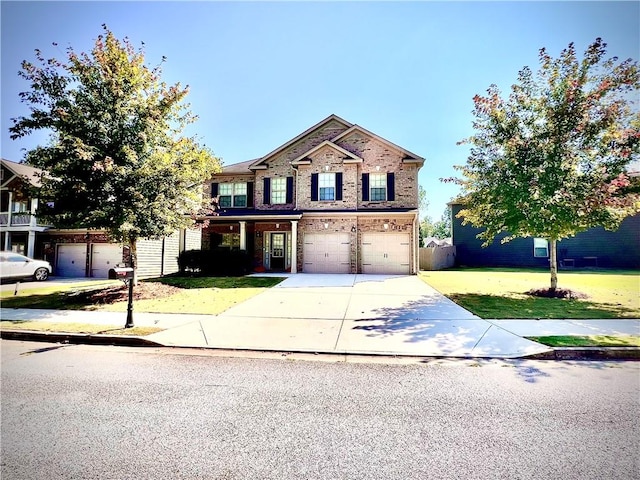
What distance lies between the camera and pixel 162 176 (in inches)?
433

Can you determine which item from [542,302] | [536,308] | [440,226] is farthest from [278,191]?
[440,226]

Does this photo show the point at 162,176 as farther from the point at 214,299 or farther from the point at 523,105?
the point at 523,105

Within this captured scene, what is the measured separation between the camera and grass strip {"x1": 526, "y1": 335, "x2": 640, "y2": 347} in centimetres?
581

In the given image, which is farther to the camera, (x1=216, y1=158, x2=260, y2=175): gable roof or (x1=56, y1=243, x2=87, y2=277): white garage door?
(x1=216, y1=158, x2=260, y2=175): gable roof

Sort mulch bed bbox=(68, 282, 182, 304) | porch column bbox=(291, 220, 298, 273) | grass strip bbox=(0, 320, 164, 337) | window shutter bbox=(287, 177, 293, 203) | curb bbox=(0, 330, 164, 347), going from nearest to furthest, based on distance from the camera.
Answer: curb bbox=(0, 330, 164, 347) < grass strip bbox=(0, 320, 164, 337) < mulch bed bbox=(68, 282, 182, 304) < porch column bbox=(291, 220, 298, 273) < window shutter bbox=(287, 177, 293, 203)

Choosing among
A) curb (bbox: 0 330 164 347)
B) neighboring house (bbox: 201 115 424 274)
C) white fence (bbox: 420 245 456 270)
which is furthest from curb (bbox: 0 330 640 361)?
white fence (bbox: 420 245 456 270)

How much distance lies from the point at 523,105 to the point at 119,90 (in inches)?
555

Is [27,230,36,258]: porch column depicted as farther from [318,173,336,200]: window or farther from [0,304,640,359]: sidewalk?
[318,173,336,200]: window

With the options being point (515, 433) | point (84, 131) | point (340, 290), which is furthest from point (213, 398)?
point (84, 131)

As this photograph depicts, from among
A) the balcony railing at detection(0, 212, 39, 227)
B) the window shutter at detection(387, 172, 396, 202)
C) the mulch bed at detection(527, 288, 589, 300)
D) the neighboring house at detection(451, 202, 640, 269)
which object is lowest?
the mulch bed at detection(527, 288, 589, 300)

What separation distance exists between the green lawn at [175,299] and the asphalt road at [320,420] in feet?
14.5

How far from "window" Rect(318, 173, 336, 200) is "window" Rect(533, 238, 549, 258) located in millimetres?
17067

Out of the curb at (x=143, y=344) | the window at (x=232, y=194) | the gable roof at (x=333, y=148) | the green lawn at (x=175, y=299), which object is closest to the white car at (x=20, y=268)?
the green lawn at (x=175, y=299)

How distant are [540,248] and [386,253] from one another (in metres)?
14.5
